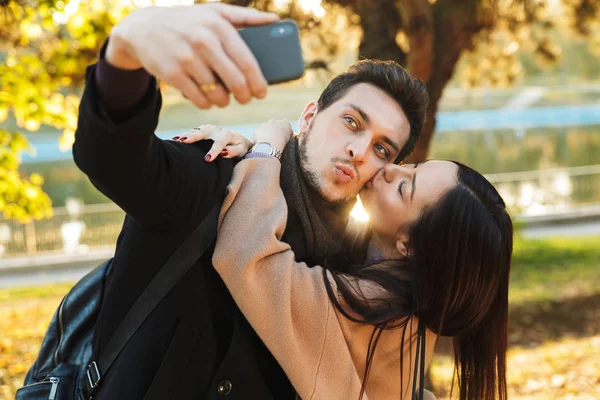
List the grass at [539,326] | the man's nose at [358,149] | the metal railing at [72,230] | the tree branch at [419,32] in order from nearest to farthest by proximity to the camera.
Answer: the man's nose at [358,149] → the tree branch at [419,32] → the grass at [539,326] → the metal railing at [72,230]

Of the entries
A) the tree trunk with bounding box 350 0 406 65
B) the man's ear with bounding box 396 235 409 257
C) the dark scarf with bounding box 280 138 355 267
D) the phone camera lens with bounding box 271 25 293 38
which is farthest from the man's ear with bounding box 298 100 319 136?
the tree trunk with bounding box 350 0 406 65

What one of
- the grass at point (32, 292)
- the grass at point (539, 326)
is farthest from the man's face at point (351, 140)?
the grass at point (32, 292)

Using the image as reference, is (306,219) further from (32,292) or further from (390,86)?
(32,292)

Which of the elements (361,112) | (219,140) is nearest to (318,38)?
(361,112)

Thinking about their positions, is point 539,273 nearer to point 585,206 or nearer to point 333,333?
point 585,206

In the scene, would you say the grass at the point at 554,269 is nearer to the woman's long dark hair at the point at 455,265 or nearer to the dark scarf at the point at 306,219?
the woman's long dark hair at the point at 455,265

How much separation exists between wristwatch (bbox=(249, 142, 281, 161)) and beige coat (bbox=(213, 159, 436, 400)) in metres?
0.07

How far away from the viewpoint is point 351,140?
2.26 meters

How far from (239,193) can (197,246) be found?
0.62 ft

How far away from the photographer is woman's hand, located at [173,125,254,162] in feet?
5.88

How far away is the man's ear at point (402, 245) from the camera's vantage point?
7.48 ft

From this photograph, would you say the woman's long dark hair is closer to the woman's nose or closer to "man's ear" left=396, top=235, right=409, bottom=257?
"man's ear" left=396, top=235, right=409, bottom=257

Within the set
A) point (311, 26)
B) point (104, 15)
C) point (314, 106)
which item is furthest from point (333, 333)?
point (104, 15)

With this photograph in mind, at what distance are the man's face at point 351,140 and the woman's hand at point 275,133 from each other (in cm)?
8
